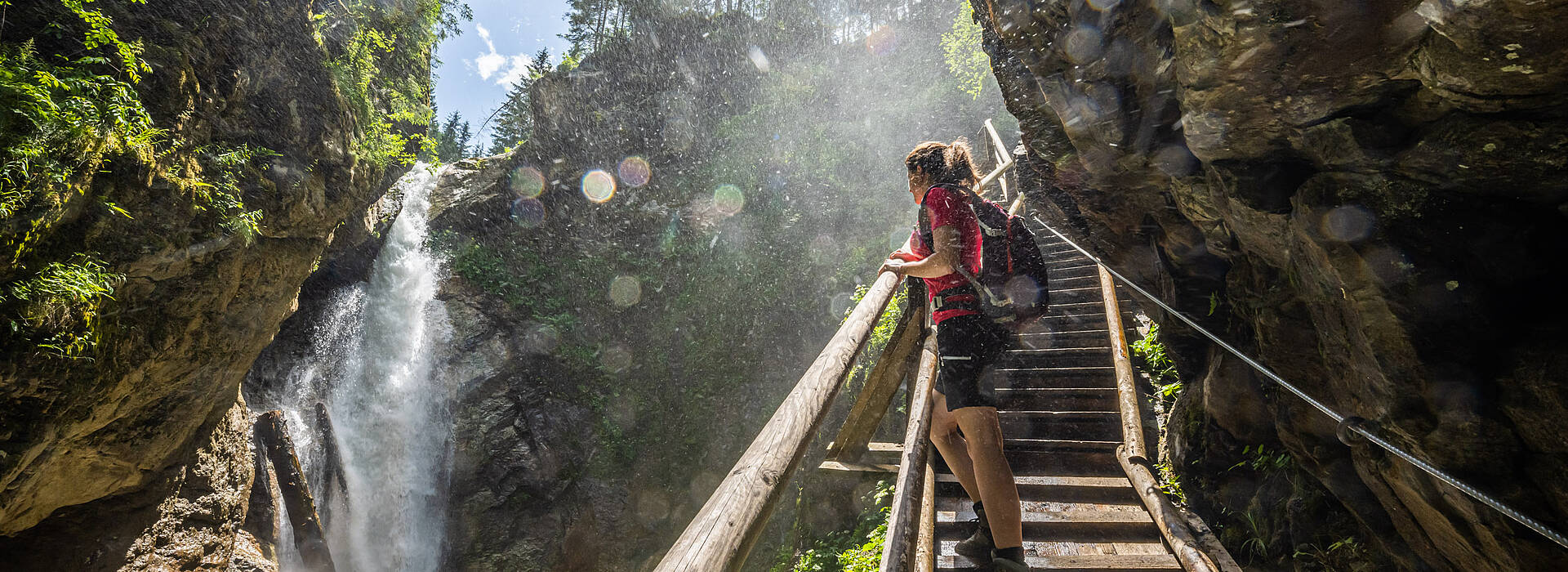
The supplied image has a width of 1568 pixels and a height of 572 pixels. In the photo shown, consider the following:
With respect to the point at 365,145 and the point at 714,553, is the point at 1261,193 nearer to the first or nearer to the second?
the point at 714,553

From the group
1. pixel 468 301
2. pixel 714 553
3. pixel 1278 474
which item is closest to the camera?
pixel 714 553

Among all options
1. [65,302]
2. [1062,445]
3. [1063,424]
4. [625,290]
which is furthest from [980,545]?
[625,290]

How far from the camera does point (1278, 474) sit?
3408mm

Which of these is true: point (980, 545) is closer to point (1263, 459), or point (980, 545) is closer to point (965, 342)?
point (965, 342)

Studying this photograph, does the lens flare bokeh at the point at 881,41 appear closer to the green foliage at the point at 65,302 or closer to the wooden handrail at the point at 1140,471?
the wooden handrail at the point at 1140,471

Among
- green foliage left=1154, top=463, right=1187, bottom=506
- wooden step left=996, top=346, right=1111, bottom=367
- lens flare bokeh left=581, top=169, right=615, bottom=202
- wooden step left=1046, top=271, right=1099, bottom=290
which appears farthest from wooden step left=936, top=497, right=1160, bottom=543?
lens flare bokeh left=581, top=169, right=615, bottom=202

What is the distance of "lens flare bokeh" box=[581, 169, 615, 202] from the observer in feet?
51.8

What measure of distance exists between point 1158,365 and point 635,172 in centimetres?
1436

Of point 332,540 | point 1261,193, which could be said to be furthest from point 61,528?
point 1261,193

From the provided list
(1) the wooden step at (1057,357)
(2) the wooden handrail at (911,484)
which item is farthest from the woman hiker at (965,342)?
(1) the wooden step at (1057,357)

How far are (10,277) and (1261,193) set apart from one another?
7.00 metres

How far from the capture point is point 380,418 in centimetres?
1095

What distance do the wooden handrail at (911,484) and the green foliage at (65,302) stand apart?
211 inches

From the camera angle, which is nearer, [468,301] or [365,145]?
[365,145]
